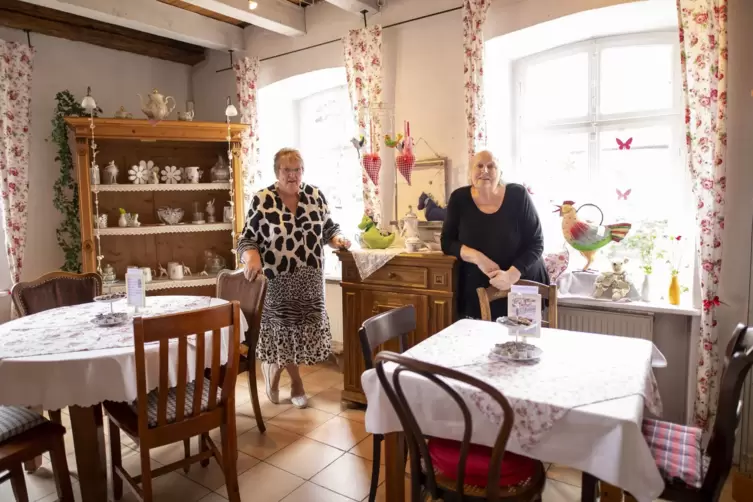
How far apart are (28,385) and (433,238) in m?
2.05

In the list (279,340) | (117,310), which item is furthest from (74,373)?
(279,340)

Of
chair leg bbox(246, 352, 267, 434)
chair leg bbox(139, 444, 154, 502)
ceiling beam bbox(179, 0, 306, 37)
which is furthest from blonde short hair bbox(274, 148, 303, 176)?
chair leg bbox(139, 444, 154, 502)

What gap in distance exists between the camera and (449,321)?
109 inches

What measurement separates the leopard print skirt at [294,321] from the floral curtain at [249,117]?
1487mm

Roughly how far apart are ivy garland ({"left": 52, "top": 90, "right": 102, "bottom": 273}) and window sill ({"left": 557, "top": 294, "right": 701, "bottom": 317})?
3513 millimetres

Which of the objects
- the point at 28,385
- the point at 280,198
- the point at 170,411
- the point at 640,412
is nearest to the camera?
the point at 640,412

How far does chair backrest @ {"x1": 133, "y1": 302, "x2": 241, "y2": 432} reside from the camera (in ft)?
5.84

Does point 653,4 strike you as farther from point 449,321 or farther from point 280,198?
point 280,198

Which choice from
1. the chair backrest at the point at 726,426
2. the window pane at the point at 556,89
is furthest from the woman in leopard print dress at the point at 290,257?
the chair backrest at the point at 726,426

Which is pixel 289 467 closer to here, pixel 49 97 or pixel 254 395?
pixel 254 395

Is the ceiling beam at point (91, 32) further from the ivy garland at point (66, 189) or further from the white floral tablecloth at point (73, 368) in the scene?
the white floral tablecloth at point (73, 368)

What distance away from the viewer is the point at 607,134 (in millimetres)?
3127

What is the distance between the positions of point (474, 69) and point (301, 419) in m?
2.27

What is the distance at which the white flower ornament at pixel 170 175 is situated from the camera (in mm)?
4066
